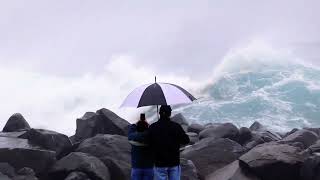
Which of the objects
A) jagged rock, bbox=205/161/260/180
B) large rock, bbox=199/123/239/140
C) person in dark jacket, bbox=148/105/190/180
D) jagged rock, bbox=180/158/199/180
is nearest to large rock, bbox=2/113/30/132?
jagged rock, bbox=180/158/199/180

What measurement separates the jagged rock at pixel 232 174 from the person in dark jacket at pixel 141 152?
387cm

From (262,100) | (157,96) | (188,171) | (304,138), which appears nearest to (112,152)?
(188,171)

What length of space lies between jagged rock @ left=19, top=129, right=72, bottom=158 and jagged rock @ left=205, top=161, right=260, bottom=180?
3.82 m

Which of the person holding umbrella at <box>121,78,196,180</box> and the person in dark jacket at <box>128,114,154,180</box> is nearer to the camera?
the person holding umbrella at <box>121,78,196,180</box>

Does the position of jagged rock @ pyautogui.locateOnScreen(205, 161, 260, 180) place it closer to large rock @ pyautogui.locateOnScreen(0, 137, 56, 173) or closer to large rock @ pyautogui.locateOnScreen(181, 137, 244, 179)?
large rock @ pyautogui.locateOnScreen(181, 137, 244, 179)

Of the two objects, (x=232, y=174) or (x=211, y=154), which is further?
(x=211, y=154)

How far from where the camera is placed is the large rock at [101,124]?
15.1m

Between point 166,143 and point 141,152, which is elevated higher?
point 166,143

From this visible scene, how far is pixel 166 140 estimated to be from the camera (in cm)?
665

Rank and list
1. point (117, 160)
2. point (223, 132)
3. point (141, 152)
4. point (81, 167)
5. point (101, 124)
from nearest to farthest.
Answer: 1. point (141, 152)
2. point (81, 167)
3. point (117, 160)
4. point (101, 124)
5. point (223, 132)

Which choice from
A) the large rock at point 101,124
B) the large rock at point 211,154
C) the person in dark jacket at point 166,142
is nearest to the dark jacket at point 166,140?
the person in dark jacket at point 166,142

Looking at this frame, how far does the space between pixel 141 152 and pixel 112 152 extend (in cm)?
453

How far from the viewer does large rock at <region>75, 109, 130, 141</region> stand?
1508cm

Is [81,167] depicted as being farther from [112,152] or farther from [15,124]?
[15,124]
